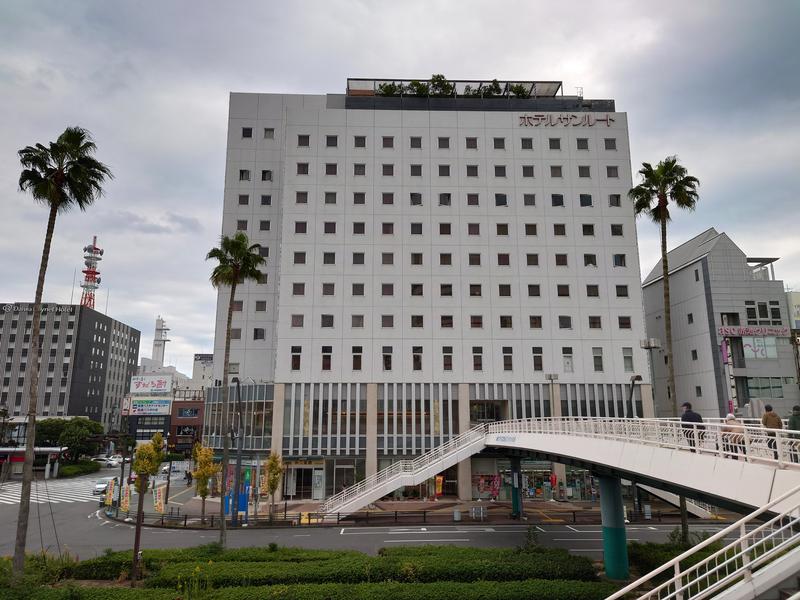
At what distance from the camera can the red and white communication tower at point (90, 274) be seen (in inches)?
4963

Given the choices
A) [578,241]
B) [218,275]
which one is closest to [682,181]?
[578,241]

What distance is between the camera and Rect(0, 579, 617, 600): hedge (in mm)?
16688

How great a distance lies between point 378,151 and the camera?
2052 inches

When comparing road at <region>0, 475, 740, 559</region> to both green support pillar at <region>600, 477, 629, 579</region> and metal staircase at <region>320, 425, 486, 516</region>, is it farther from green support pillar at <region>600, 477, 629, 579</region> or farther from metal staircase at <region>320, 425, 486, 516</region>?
green support pillar at <region>600, 477, 629, 579</region>

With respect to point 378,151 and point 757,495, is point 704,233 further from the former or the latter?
point 757,495

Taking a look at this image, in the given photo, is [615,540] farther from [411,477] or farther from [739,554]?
[411,477]

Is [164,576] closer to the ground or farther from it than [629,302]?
closer to the ground

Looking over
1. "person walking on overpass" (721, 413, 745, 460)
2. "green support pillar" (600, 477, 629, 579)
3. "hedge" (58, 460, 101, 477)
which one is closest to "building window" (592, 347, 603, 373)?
"green support pillar" (600, 477, 629, 579)

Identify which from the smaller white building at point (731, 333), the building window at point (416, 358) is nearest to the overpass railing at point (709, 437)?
the building window at point (416, 358)

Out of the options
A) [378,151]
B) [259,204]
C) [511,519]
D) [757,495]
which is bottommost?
[511,519]

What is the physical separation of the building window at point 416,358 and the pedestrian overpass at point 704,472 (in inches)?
634

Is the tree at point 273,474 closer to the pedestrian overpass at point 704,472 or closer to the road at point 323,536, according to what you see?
the road at point 323,536

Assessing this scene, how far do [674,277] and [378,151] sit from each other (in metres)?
33.0

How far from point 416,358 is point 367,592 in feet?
104
